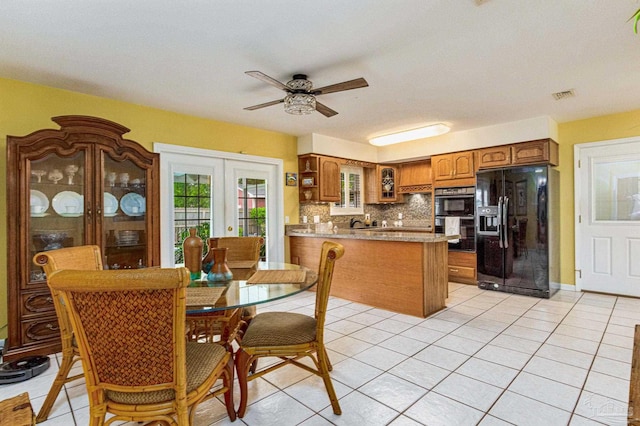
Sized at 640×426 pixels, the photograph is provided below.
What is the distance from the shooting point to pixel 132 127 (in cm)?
363

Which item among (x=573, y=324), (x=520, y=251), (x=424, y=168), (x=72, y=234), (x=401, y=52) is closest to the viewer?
(x=401, y=52)

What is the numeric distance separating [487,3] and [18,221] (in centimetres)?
376

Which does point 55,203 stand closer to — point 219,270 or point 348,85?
point 219,270

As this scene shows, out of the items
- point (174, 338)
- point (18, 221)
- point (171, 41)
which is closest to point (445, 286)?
point (174, 338)

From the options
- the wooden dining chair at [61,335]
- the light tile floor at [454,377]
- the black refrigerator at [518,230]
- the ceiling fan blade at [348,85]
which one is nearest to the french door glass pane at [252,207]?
the light tile floor at [454,377]

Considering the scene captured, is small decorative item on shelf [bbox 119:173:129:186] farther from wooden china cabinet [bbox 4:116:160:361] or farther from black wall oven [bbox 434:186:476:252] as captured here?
black wall oven [bbox 434:186:476:252]

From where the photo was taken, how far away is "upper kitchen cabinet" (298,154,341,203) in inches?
204

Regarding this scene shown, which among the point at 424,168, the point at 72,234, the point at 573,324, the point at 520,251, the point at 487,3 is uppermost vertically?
the point at 487,3

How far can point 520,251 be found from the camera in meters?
4.45

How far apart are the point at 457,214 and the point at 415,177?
4.09ft

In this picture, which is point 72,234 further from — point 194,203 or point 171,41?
point 171,41

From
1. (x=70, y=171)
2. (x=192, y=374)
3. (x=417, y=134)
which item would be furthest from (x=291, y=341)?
(x=417, y=134)

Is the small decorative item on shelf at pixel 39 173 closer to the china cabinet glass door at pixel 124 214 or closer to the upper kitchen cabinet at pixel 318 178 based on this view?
the china cabinet glass door at pixel 124 214

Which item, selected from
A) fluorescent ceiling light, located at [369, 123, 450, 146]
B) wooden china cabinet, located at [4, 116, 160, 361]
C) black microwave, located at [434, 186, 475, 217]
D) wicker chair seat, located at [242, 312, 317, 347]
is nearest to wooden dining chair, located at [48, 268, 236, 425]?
wicker chair seat, located at [242, 312, 317, 347]
